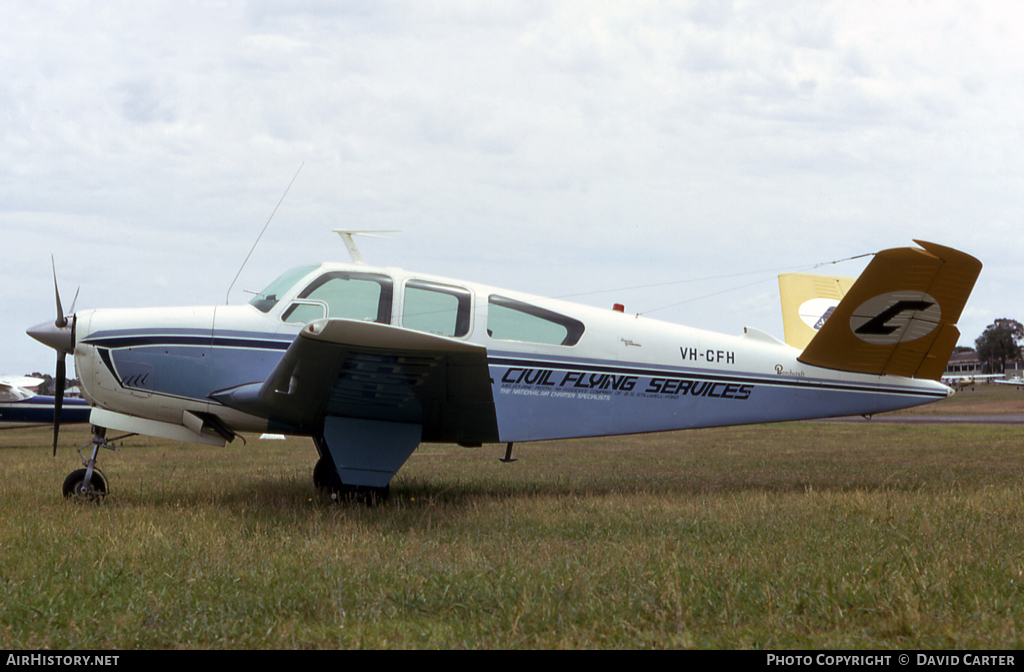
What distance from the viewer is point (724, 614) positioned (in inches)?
137

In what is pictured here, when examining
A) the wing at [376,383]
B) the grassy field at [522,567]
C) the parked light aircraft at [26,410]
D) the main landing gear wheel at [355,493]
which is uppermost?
the wing at [376,383]

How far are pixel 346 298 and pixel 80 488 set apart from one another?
317 cm

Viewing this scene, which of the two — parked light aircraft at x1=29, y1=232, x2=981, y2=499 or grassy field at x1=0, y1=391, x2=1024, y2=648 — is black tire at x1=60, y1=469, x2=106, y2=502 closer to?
parked light aircraft at x1=29, y1=232, x2=981, y2=499

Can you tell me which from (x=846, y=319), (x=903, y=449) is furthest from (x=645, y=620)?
(x=903, y=449)

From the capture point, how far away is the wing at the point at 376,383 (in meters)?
5.54

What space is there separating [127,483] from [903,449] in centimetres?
1289

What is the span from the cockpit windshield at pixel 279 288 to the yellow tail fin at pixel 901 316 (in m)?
5.60

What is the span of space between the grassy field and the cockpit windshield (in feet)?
6.30

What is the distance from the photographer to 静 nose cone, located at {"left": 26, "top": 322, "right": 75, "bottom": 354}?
7.12 metres

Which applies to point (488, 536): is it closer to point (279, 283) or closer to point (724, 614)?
point (724, 614)

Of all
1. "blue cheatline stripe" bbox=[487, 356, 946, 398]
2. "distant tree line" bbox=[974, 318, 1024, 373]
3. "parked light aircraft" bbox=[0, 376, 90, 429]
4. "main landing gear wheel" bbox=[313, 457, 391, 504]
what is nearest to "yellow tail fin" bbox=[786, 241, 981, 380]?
"blue cheatline stripe" bbox=[487, 356, 946, 398]

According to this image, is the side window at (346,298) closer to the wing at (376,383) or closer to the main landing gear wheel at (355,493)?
the wing at (376,383)
